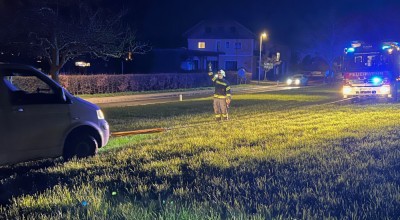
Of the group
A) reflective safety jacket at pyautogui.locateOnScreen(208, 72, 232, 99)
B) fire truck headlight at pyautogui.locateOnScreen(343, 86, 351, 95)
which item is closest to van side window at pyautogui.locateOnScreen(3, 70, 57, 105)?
reflective safety jacket at pyautogui.locateOnScreen(208, 72, 232, 99)

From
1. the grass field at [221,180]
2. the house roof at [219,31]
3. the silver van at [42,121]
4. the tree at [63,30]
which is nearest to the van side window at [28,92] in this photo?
the silver van at [42,121]

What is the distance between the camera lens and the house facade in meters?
71.4

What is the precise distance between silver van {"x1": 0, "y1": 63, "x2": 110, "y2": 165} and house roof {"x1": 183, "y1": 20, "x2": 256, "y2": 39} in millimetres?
64713

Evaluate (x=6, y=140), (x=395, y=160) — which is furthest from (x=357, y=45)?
(x=6, y=140)

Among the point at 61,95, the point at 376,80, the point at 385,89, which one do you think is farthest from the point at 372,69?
the point at 61,95

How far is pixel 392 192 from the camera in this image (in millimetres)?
4988

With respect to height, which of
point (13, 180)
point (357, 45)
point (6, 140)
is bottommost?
point (13, 180)

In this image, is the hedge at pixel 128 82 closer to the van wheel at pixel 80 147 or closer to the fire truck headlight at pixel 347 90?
the fire truck headlight at pixel 347 90

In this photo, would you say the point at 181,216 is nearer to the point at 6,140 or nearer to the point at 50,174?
the point at 50,174

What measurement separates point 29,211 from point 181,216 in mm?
1701

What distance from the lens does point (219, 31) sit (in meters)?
72.1

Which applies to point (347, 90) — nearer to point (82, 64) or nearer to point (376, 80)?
point (376, 80)

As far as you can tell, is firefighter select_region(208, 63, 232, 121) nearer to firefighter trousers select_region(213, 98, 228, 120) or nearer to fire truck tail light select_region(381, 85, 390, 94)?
firefighter trousers select_region(213, 98, 228, 120)

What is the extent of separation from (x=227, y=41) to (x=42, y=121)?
66091mm
